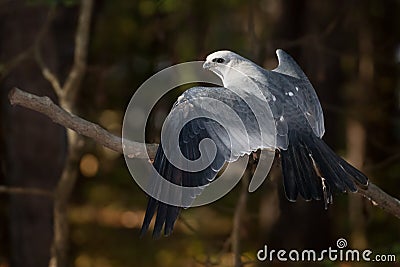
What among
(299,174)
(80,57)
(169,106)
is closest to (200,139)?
(299,174)

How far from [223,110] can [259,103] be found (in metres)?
0.17

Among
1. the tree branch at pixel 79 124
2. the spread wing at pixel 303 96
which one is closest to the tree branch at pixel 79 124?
the tree branch at pixel 79 124

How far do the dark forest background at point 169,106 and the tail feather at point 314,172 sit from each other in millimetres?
1233

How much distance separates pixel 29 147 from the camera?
5488 millimetres

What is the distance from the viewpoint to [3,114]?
18.8ft

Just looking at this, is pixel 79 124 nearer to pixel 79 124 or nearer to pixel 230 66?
pixel 79 124

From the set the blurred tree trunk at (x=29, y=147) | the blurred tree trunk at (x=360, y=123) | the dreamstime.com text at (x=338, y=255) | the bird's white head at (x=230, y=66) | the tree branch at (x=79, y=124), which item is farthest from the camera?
the blurred tree trunk at (x=360, y=123)

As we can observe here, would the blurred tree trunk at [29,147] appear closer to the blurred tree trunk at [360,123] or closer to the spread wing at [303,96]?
the spread wing at [303,96]

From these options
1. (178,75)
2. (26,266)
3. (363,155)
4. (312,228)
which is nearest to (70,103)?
(178,75)

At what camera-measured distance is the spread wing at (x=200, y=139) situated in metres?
2.85

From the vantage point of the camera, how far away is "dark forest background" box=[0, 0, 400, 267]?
18.0 ft

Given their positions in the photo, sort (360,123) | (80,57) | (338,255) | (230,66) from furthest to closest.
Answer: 1. (360,123)
2. (338,255)
3. (80,57)
4. (230,66)

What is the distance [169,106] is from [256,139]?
145 inches

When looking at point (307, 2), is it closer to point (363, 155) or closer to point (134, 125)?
point (363, 155)
